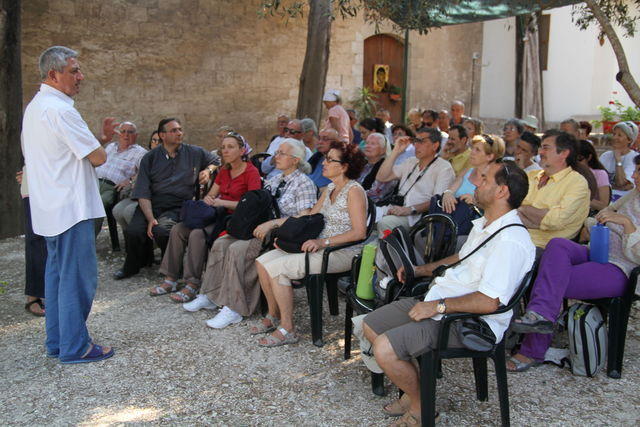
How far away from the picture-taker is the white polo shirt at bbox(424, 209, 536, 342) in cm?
271

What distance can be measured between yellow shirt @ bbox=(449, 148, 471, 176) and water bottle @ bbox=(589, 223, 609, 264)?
2084mm

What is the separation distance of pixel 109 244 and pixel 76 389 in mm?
3367

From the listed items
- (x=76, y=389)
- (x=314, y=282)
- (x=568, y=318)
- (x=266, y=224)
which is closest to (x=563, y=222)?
(x=568, y=318)

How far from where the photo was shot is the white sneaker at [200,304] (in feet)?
15.3

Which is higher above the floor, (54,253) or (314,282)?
(54,253)

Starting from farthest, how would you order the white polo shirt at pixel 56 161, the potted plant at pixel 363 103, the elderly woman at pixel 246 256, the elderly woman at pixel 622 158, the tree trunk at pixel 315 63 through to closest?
the potted plant at pixel 363 103 → the tree trunk at pixel 315 63 → the elderly woman at pixel 622 158 → the elderly woman at pixel 246 256 → the white polo shirt at pixel 56 161

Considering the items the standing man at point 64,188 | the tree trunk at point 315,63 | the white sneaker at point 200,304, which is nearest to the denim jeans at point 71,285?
the standing man at point 64,188

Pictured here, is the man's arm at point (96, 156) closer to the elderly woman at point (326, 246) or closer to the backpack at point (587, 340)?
the elderly woman at point (326, 246)

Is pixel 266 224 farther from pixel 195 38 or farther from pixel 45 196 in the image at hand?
pixel 195 38

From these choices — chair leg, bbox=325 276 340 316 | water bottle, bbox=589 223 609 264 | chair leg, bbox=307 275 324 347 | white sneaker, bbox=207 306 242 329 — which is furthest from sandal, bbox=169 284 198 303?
water bottle, bbox=589 223 609 264

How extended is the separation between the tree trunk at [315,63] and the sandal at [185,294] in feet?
14.0

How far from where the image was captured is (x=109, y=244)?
661cm

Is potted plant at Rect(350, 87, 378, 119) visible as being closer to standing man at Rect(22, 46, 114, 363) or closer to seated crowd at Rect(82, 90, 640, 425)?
seated crowd at Rect(82, 90, 640, 425)

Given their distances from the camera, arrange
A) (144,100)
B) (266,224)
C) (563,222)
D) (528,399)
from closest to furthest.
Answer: (528,399)
(563,222)
(266,224)
(144,100)
